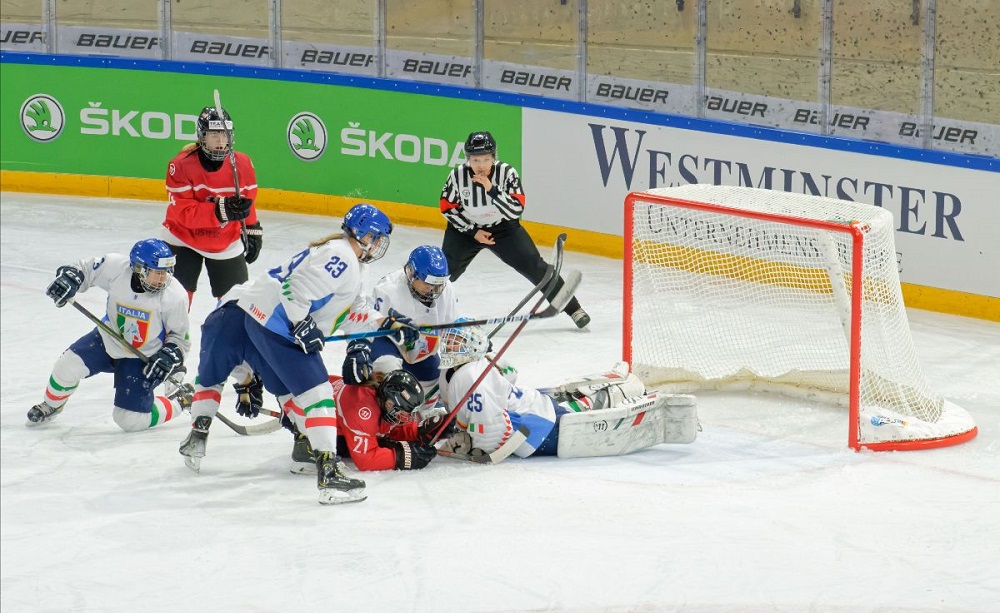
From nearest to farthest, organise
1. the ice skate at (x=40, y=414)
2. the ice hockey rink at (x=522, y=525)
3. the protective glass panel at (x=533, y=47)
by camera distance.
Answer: the ice hockey rink at (x=522, y=525)
the ice skate at (x=40, y=414)
the protective glass panel at (x=533, y=47)

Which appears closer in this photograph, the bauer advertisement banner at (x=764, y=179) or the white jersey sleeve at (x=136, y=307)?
the white jersey sleeve at (x=136, y=307)

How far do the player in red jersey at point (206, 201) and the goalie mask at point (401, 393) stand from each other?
159cm

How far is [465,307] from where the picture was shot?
26.1ft

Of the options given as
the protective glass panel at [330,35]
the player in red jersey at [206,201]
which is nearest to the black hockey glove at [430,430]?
the player in red jersey at [206,201]

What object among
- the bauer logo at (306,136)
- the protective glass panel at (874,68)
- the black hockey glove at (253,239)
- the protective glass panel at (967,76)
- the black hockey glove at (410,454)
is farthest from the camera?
the bauer logo at (306,136)

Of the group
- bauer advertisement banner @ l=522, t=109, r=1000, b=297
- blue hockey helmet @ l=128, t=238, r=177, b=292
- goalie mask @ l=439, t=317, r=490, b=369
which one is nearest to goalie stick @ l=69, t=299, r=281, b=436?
blue hockey helmet @ l=128, t=238, r=177, b=292

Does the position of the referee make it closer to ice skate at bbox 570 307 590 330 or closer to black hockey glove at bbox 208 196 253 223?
ice skate at bbox 570 307 590 330

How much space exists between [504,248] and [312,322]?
2374mm

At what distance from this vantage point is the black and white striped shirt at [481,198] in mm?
7199

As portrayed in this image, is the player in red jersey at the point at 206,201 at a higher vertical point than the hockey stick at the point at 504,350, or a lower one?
higher

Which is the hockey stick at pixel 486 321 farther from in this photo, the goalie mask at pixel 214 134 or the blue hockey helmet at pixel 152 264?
the goalie mask at pixel 214 134

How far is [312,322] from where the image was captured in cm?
511

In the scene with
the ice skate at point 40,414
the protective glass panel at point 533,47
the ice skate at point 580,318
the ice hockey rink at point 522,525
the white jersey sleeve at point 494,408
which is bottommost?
the ice hockey rink at point 522,525

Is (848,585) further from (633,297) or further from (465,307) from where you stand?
(465,307)
